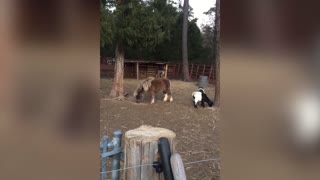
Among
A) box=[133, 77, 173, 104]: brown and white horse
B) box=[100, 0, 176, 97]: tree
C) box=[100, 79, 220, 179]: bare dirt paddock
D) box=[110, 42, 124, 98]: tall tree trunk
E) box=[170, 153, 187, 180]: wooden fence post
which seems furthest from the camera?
box=[110, 42, 124, 98]: tall tree trunk

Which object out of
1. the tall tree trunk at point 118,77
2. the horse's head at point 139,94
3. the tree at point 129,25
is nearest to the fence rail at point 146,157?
the tree at point 129,25

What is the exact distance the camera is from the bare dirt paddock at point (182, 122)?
14.3 feet

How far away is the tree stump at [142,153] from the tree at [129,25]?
6.53m

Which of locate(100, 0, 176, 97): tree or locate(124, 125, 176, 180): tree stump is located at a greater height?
locate(100, 0, 176, 97): tree

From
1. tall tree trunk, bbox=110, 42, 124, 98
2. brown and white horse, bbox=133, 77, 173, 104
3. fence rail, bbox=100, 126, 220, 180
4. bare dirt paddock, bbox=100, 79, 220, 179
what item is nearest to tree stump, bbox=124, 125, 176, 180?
fence rail, bbox=100, 126, 220, 180

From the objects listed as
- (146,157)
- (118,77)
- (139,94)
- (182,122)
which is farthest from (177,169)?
(118,77)

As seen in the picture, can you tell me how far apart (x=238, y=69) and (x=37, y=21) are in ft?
0.85

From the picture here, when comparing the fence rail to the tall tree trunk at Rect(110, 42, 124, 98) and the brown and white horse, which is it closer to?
the brown and white horse

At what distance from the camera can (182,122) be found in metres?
7.27

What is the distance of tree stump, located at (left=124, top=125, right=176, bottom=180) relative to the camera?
176cm

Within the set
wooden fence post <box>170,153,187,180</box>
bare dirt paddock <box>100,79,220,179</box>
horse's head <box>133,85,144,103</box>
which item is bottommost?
bare dirt paddock <box>100,79,220,179</box>

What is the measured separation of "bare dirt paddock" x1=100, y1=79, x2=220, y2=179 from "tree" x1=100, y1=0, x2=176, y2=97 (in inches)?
50.7

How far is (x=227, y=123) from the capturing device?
0.49 metres

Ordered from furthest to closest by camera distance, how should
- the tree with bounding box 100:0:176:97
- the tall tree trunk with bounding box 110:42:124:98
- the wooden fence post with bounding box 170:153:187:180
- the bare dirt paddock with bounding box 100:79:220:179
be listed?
the tall tree trunk with bounding box 110:42:124:98
the tree with bounding box 100:0:176:97
the bare dirt paddock with bounding box 100:79:220:179
the wooden fence post with bounding box 170:153:187:180
